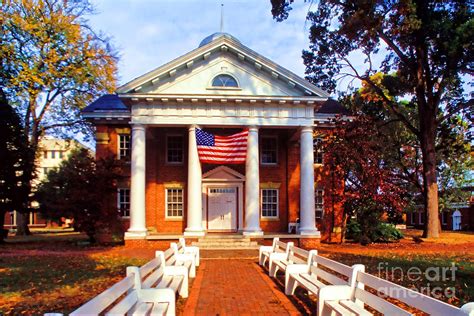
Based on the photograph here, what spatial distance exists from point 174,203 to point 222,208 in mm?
2585

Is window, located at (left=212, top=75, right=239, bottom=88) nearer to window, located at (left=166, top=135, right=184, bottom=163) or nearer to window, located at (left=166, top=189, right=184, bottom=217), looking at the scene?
window, located at (left=166, top=135, right=184, bottom=163)

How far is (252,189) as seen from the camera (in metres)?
20.9

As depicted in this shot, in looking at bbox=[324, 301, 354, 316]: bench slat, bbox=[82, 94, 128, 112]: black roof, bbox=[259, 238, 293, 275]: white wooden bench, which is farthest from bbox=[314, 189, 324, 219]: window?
bbox=[324, 301, 354, 316]: bench slat

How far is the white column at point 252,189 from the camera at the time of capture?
68.1ft

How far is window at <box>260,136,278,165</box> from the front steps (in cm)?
593

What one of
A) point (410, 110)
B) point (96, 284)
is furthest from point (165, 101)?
point (410, 110)

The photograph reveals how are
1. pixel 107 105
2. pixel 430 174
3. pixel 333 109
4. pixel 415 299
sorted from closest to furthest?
pixel 415 299
pixel 430 174
pixel 107 105
pixel 333 109

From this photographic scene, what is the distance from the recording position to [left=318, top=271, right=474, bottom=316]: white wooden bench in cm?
423

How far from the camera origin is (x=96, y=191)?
69.8ft

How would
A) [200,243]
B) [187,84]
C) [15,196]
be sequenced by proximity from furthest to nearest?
[15,196]
[187,84]
[200,243]

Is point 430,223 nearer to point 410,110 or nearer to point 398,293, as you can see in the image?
point 410,110

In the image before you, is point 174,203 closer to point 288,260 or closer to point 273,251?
point 273,251

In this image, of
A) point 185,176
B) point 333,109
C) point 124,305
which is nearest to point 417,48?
point 333,109

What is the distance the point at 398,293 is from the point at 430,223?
19689 mm
